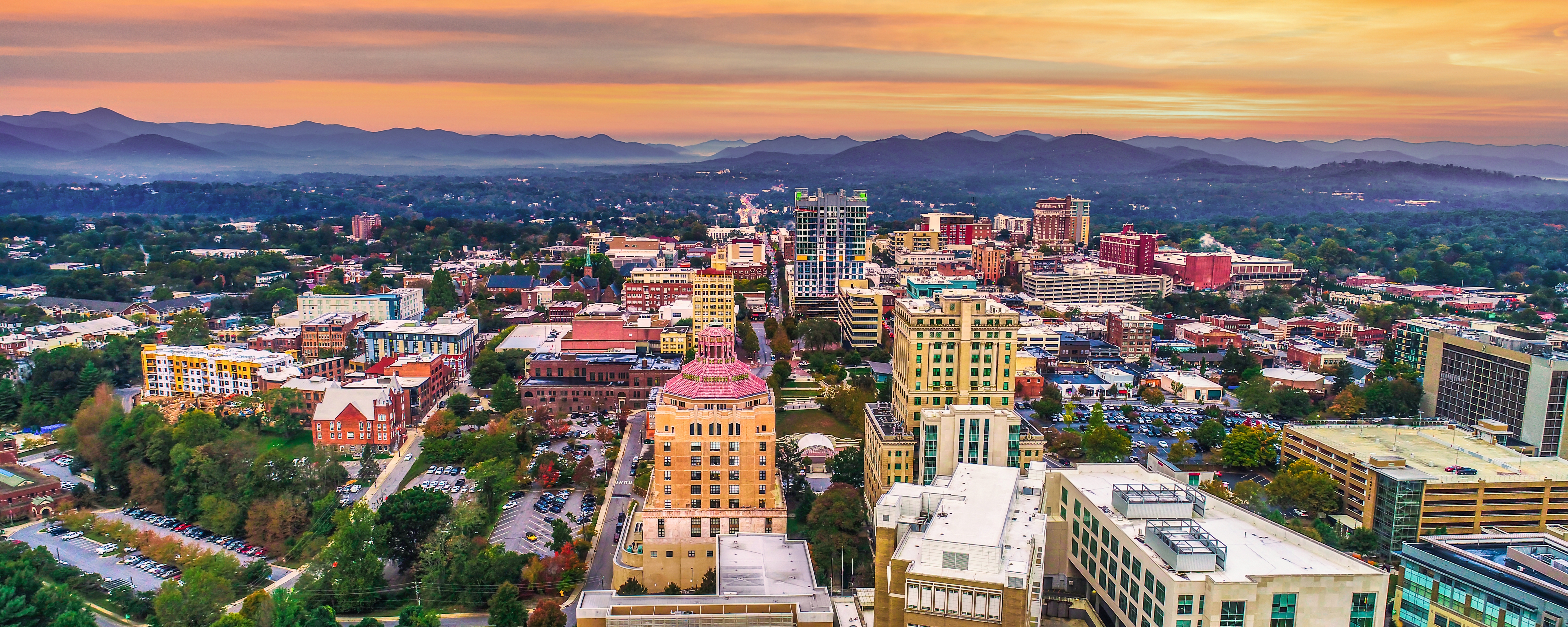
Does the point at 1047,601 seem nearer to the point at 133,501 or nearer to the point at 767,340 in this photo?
the point at 133,501

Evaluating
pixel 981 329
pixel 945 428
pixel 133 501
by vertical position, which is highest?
pixel 981 329

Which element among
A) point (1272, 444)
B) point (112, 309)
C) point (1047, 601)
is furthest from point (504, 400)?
point (112, 309)

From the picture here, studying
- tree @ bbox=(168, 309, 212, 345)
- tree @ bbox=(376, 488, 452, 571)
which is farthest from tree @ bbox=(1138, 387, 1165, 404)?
tree @ bbox=(168, 309, 212, 345)

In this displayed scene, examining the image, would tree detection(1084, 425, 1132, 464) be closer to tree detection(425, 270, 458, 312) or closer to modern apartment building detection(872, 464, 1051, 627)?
modern apartment building detection(872, 464, 1051, 627)

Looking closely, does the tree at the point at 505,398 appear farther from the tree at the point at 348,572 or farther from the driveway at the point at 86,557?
the driveway at the point at 86,557

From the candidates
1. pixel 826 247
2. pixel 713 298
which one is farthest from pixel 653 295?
pixel 713 298

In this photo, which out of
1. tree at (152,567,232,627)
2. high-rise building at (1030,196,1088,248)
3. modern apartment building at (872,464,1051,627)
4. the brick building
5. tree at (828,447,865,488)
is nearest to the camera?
modern apartment building at (872,464,1051,627)

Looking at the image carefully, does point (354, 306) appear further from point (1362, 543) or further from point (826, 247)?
point (1362, 543)
